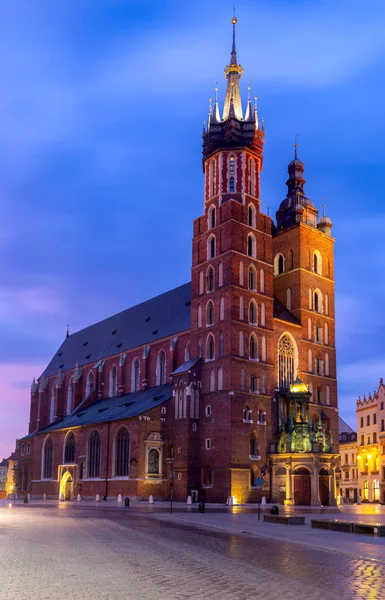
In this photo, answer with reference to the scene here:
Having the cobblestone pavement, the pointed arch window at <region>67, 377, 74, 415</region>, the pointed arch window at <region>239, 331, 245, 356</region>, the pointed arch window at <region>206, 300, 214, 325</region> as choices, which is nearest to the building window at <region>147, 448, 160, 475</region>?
the pointed arch window at <region>239, 331, 245, 356</region>

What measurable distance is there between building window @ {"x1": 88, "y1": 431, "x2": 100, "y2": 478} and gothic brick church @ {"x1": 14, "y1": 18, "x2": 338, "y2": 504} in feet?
0.63

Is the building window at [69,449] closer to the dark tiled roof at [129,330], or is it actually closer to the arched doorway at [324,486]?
the dark tiled roof at [129,330]

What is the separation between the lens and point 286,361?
214 ft

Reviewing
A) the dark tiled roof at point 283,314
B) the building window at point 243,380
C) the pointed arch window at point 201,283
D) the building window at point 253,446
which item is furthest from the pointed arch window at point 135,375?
the building window at point 253,446

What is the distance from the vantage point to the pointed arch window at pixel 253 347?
201 feet

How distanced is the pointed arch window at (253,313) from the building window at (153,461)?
1458 centimetres

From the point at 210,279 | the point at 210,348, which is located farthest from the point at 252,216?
the point at 210,348

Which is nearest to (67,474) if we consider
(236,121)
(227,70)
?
(236,121)

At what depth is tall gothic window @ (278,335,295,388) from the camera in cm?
6462

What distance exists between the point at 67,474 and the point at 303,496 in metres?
28.8

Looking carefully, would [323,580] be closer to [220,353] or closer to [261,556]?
[261,556]

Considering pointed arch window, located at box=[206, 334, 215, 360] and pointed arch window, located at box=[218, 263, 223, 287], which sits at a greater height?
pointed arch window, located at box=[218, 263, 223, 287]

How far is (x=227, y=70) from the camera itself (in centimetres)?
7306

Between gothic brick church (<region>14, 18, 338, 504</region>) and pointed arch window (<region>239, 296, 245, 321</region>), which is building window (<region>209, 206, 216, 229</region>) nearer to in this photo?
gothic brick church (<region>14, 18, 338, 504</region>)
